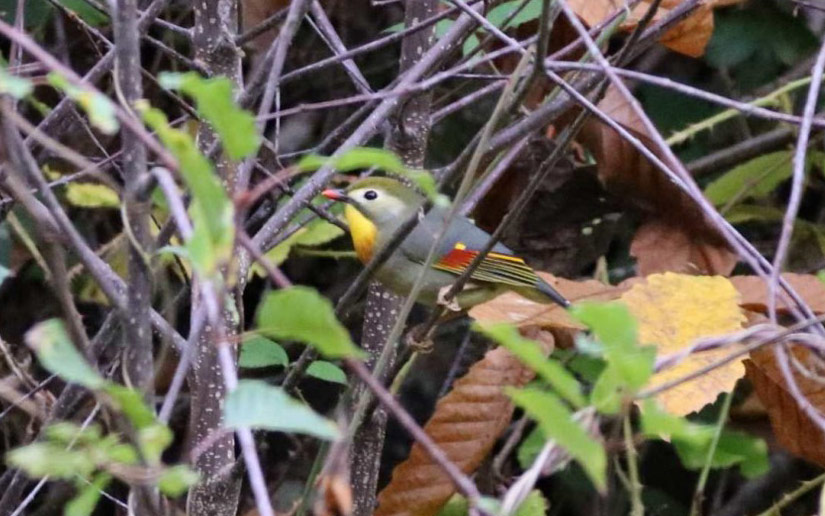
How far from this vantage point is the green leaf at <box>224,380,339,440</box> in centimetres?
90

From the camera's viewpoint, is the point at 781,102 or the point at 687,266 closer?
the point at 687,266

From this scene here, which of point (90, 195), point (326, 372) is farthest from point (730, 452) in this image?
point (90, 195)

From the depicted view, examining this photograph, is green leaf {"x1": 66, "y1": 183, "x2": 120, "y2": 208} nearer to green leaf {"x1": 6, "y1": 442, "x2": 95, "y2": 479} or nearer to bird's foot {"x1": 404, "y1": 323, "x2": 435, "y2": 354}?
bird's foot {"x1": 404, "y1": 323, "x2": 435, "y2": 354}

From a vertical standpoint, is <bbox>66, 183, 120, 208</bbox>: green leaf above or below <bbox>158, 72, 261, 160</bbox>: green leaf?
below

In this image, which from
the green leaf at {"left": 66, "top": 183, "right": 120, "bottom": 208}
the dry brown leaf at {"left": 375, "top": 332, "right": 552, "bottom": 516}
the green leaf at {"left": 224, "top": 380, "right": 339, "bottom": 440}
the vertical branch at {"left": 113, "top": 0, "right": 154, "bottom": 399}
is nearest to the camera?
the green leaf at {"left": 224, "top": 380, "right": 339, "bottom": 440}

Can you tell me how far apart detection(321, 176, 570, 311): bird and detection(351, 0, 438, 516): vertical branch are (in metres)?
0.49

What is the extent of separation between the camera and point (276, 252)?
2.88 m

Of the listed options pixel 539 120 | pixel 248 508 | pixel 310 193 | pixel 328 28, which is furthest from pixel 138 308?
pixel 248 508

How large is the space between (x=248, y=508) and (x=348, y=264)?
854 mm

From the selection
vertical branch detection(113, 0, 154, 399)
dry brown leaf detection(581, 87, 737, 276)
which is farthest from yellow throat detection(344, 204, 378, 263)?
vertical branch detection(113, 0, 154, 399)

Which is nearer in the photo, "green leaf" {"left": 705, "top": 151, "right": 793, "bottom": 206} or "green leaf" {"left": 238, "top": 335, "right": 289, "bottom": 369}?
"green leaf" {"left": 238, "top": 335, "right": 289, "bottom": 369}

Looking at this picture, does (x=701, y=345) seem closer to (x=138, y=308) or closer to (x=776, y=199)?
(x=138, y=308)

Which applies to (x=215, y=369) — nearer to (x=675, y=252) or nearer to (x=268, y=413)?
(x=268, y=413)

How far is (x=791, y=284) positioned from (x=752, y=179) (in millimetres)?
769
